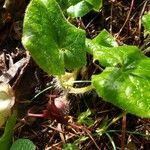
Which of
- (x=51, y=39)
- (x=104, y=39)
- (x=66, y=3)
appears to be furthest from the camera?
(x=66, y=3)

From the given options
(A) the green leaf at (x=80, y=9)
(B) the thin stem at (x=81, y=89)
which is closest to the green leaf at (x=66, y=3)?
(A) the green leaf at (x=80, y=9)

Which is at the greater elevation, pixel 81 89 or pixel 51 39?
pixel 51 39

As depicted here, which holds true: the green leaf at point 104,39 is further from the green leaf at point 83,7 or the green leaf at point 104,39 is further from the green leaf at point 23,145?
the green leaf at point 23,145

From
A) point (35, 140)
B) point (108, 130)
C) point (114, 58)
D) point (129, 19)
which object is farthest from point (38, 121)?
point (129, 19)

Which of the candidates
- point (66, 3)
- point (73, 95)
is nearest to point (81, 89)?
point (73, 95)

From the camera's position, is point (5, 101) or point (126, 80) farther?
point (5, 101)

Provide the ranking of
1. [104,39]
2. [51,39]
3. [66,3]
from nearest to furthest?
[51,39] → [104,39] → [66,3]

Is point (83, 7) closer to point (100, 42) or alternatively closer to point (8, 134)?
point (100, 42)

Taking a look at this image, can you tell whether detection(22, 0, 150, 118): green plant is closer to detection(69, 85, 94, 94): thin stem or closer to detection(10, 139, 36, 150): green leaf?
detection(69, 85, 94, 94): thin stem

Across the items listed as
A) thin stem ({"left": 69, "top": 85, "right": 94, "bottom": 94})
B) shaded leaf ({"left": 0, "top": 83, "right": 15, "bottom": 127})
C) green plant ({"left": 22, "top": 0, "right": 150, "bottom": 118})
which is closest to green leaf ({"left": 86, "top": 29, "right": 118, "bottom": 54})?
green plant ({"left": 22, "top": 0, "right": 150, "bottom": 118})
